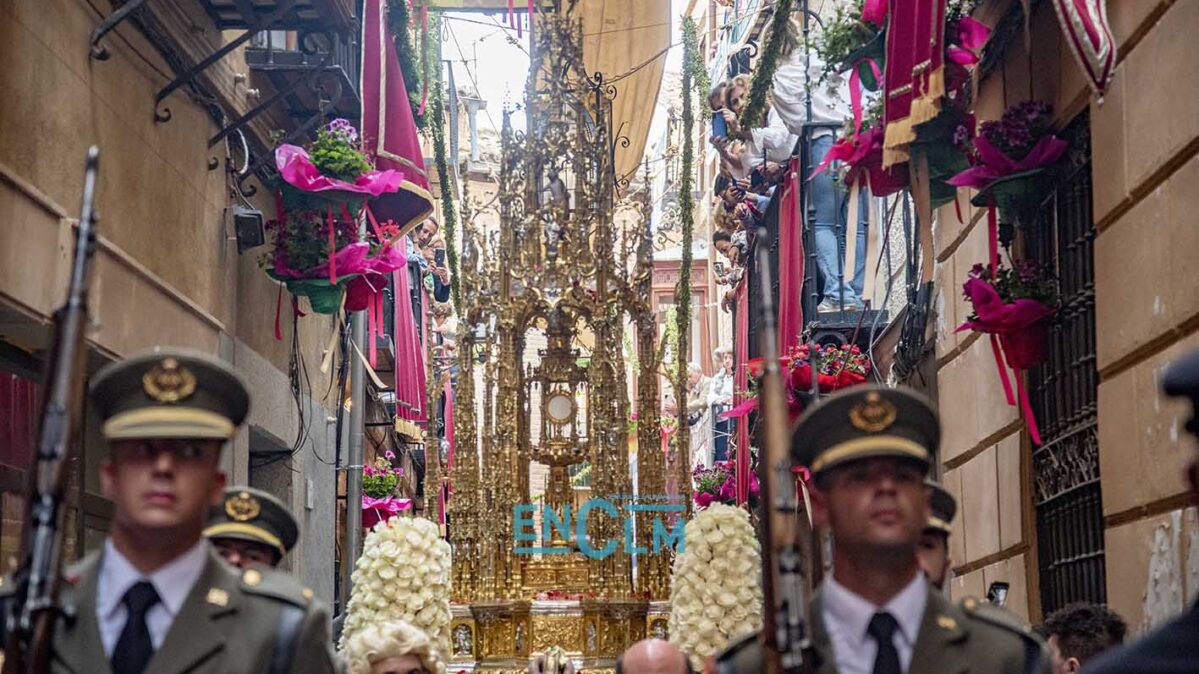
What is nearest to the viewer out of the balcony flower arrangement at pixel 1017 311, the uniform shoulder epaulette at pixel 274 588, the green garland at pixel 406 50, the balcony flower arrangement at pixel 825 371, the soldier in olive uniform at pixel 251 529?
the uniform shoulder epaulette at pixel 274 588

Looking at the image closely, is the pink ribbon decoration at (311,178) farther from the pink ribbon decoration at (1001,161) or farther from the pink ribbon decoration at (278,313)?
the pink ribbon decoration at (1001,161)

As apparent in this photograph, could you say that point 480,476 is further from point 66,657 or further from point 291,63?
point 66,657

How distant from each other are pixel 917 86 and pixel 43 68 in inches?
194

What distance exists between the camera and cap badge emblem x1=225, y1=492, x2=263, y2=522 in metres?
5.95

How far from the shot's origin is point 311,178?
14.6 meters

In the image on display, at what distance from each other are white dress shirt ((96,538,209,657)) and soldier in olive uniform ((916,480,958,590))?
2.62 metres

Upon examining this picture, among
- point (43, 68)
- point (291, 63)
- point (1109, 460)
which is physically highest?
point (291, 63)

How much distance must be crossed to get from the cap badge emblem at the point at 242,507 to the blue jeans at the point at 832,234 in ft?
43.0

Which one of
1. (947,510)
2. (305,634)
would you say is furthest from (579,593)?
(305,634)

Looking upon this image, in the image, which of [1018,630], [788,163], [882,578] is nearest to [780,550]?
[882,578]

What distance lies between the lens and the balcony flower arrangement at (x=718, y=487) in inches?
957

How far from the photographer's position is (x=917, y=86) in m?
10.5

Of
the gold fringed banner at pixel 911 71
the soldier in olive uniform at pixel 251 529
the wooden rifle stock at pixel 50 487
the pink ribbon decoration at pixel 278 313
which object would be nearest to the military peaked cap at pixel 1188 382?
the wooden rifle stock at pixel 50 487

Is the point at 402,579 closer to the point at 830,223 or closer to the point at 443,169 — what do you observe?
the point at 443,169
